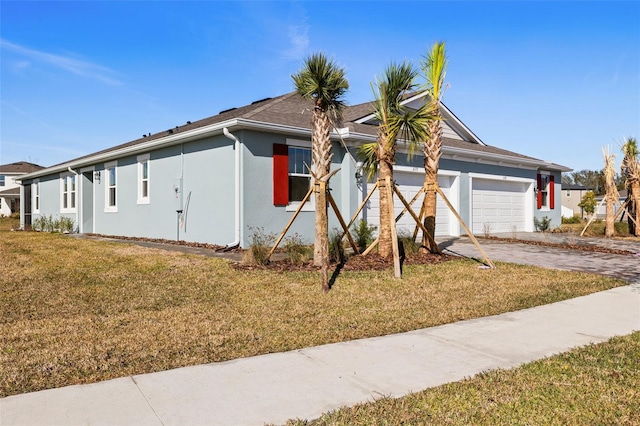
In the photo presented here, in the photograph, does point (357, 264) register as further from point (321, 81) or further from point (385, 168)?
point (321, 81)

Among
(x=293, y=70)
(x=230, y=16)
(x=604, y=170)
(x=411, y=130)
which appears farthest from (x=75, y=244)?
(x=604, y=170)

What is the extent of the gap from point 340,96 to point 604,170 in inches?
565

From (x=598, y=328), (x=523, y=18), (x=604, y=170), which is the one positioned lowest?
(x=598, y=328)

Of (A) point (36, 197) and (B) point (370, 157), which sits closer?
(B) point (370, 157)

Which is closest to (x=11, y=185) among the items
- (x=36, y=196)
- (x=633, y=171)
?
(x=36, y=196)

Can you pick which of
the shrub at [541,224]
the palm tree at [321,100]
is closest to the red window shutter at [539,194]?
the shrub at [541,224]

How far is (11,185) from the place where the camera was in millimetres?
50562

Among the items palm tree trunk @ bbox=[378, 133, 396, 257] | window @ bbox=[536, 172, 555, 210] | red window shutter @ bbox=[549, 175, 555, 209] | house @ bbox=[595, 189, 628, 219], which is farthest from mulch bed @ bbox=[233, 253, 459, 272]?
red window shutter @ bbox=[549, 175, 555, 209]

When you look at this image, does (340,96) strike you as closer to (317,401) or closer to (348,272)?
(348,272)

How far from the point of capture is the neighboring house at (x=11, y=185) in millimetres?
45219

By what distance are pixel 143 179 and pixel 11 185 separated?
1727 inches

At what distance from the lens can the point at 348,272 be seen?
29.9 feet

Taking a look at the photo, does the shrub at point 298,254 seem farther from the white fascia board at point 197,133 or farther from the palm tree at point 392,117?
the white fascia board at point 197,133

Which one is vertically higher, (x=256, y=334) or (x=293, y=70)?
(x=293, y=70)
